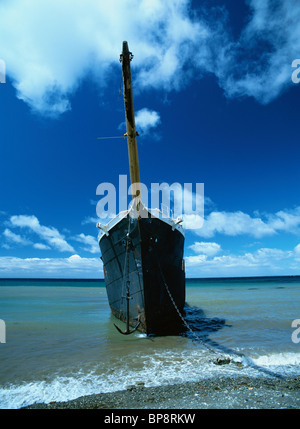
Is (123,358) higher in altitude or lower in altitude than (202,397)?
lower

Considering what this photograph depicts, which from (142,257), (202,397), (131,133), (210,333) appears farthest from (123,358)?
(131,133)

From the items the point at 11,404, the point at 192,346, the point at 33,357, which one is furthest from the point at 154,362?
the point at 33,357

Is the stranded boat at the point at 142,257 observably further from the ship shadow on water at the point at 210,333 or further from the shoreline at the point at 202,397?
the shoreline at the point at 202,397

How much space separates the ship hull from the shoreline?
369 cm

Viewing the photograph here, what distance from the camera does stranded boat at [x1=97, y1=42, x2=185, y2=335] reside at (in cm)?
960

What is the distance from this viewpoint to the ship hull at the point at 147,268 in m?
9.62

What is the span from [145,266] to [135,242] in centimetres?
112

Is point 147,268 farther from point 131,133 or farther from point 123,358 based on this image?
point 131,133

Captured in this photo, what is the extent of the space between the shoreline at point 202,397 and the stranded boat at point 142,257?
394 centimetres

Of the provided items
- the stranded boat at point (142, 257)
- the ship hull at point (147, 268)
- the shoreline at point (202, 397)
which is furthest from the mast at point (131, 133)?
the shoreline at point (202, 397)

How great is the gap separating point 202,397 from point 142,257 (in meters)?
5.56

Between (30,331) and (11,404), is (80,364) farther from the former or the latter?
(30,331)

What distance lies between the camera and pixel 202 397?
15.0ft

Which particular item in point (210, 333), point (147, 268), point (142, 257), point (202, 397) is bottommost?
point (210, 333)
